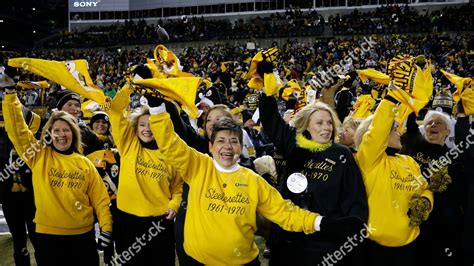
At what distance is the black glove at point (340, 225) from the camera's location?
282cm

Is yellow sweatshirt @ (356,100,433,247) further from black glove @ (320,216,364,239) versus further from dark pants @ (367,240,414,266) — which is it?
black glove @ (320,216,364,239)

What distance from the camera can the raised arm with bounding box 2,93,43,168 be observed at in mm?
3580

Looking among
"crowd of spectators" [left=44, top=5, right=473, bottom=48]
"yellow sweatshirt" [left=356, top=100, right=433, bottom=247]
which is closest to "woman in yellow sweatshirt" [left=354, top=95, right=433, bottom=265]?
"yellow sweatshirt" [left=356, top=100, right=433, bottom=247]

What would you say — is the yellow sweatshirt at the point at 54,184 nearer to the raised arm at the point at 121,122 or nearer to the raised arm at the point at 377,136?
the raised arm at the point at 121,122

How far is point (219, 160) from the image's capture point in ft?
9.96

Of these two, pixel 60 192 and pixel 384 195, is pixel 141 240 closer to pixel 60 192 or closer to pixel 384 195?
pixel 60 192

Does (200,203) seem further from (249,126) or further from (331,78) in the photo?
(249,126)

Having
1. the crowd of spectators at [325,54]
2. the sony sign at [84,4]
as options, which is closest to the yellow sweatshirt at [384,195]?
the crowd of spectators at [325,54]

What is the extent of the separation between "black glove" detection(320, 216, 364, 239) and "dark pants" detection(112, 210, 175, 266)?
152 centimetres

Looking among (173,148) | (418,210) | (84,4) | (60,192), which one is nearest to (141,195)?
(60,192)

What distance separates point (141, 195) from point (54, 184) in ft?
2.21

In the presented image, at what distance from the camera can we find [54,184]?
364cm

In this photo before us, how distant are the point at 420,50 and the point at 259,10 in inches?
677

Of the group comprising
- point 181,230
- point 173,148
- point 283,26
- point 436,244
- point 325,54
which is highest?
point 283,26
